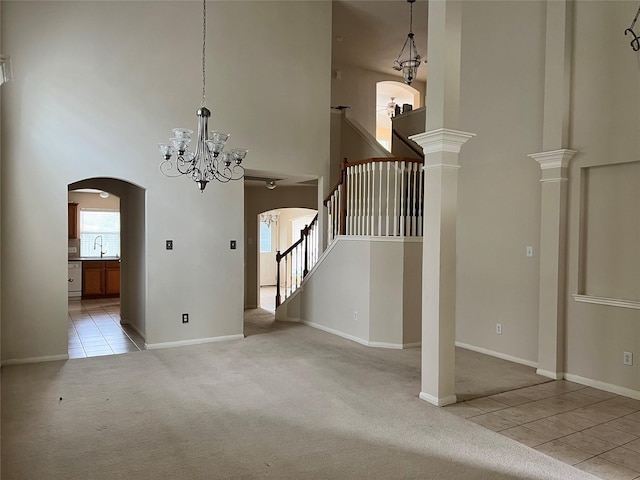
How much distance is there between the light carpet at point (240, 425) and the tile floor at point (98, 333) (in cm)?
53

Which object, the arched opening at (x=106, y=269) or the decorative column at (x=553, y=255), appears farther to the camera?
the arched opening at (x=106, y=269)

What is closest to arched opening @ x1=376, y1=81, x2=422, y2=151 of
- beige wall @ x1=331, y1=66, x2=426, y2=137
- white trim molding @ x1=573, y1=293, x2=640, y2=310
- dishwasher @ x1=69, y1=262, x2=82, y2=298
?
beige wall @ x1=331, y1=66, x2=426, y2=137

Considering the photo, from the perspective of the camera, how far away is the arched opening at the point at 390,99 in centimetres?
1202

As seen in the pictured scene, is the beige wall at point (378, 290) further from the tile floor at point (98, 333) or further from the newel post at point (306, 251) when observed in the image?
the tile floor at point (98, 333)

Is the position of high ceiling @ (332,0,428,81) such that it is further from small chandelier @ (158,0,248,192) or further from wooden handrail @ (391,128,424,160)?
small chandelier @ (158,0,248,192)

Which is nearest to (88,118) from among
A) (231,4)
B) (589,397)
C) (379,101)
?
(231,4)

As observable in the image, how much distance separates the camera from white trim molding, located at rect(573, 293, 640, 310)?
14.8ft

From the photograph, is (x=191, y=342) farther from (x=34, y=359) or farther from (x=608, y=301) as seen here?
(x=608, y=301)

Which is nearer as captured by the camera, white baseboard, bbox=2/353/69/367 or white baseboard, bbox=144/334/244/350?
white baseboard, bbox=2/353/69/367

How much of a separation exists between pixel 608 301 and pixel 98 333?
6.57 meters

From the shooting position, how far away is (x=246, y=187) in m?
9.75

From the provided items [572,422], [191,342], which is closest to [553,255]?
[572,422]

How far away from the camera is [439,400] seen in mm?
4188

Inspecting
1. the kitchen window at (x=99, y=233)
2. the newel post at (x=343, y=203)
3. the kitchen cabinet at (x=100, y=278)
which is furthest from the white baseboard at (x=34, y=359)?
the kitchen window at (x=99, y=233)
